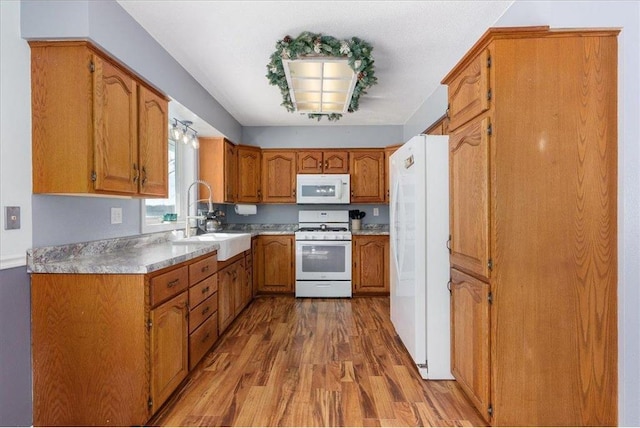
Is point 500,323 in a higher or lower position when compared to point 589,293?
lower

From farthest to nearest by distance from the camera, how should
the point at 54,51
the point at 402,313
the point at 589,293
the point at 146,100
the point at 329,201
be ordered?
1. the point at 329,201
2. the point at 402,313
3. the point at 146,100
4. the point at 54,51
5. the point at 589,293

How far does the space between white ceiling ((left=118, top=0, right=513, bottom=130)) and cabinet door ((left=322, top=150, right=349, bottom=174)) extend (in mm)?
1431

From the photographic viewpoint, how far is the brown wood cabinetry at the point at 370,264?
418 centimetres

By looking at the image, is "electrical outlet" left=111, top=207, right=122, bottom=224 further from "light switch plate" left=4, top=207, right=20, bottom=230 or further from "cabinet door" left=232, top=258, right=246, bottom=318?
"cabinet door" left=232, top=258, right=246, bottom=318

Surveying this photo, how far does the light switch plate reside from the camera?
150 cm

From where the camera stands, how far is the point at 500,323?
1.54m

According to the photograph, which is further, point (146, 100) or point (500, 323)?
point (146, 100)

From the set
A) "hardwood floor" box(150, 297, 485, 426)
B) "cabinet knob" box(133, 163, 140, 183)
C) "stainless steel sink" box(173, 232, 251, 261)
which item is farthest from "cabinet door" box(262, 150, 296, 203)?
"cabinet knob" box(133, 163, 140, 183)

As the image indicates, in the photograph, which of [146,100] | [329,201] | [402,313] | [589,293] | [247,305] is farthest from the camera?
[329,201]

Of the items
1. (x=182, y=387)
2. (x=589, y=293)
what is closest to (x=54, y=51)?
(x=182, y=387)

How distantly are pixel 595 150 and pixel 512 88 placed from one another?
50 centimetres

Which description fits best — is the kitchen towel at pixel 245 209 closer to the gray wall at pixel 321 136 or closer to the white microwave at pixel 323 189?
the white microwave at pixel 323 189

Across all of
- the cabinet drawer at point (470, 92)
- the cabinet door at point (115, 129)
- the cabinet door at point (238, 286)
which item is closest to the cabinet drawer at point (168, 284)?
the cabinet door at point (115, 129)

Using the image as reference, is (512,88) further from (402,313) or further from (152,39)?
(152,39)
